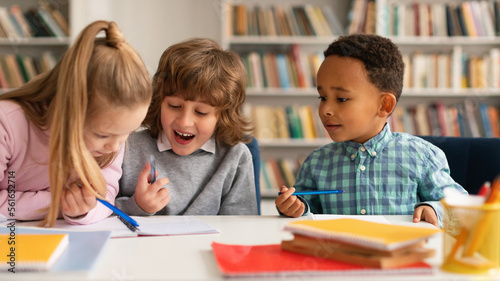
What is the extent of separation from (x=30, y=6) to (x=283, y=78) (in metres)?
1.89

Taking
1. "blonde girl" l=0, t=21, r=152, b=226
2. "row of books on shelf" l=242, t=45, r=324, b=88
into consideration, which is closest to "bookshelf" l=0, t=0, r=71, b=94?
"row of books on shelf" l=242, t=45, r=324, b=88

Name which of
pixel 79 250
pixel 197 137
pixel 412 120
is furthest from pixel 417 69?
pixel 79 250

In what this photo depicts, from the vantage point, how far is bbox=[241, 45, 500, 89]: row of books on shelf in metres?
3.48

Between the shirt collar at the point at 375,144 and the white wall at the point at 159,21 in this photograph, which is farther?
the white wall at the point at 159,21

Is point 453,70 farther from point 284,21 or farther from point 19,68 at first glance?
point 19,68

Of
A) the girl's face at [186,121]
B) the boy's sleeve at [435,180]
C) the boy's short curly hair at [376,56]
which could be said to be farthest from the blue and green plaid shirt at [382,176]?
the girl's face at [186,121]

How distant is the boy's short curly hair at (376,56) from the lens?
1.42 metres

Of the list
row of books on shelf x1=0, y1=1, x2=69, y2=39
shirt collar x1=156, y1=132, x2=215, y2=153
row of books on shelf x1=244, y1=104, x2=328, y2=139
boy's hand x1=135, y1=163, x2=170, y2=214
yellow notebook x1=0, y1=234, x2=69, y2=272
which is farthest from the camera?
row of books on shelf x1=244, y1=104, x2=328, y2=139

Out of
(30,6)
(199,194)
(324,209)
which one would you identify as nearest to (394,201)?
(324,209)

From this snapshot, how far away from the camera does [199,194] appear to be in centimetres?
153

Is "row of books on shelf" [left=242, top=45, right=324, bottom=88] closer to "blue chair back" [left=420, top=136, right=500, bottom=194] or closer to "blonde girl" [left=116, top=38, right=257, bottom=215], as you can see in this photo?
"blonde girl" [left=116, top=38, right=257, bottom=215]

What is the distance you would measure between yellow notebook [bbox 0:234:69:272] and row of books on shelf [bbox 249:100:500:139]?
2.73m

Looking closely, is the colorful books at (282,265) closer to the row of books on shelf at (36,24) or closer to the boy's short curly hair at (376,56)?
the boy's short curly hair at (376,56)

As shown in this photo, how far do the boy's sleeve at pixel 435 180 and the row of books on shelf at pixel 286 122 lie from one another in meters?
2.16
